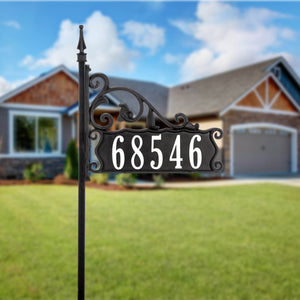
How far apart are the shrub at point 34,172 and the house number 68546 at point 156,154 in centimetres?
1155

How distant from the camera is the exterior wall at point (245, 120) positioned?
1512cm

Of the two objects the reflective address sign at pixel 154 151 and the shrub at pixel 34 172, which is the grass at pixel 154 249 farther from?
the shrub at pixel 34 172

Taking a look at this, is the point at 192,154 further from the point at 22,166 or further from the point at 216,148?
the point at 22,166

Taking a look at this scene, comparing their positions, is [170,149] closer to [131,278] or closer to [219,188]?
[131,278]

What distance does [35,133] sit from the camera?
13.8 m

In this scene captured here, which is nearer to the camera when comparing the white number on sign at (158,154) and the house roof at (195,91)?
the white number on sign at (158,154)

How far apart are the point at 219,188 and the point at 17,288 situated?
8394mm

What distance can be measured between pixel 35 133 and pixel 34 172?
2.09 m

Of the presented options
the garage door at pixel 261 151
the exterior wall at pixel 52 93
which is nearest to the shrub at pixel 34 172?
the exterior wall at pixel 52 93

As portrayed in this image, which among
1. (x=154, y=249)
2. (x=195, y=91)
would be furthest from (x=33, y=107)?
(x=154, y=249)

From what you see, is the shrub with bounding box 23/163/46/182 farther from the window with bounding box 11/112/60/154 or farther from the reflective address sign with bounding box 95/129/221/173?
the reflective address sign with bounding box 95/129/221/173

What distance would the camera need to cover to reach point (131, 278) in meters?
3.63

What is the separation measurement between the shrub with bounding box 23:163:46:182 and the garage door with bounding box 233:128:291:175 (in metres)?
9.07

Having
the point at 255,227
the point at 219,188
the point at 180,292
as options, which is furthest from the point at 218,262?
the point at 219,188
